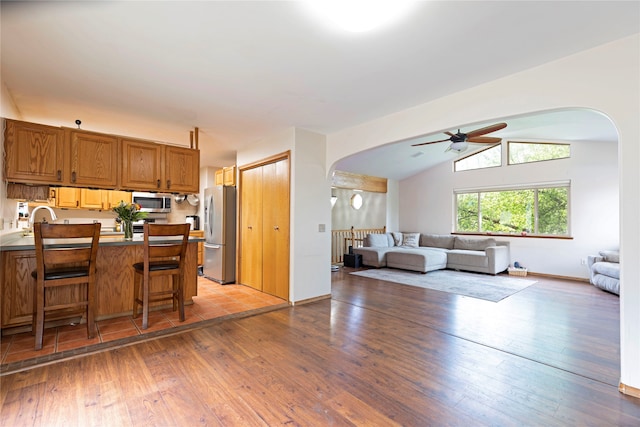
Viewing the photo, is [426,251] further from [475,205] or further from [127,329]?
[127,329]

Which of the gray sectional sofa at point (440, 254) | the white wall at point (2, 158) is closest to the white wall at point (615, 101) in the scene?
the gray sectional sofa at point (440, 254)

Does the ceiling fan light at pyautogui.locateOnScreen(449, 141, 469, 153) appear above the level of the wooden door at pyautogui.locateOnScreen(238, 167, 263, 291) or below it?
above

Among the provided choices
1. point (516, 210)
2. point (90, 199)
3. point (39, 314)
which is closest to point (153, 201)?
point (90, 199)

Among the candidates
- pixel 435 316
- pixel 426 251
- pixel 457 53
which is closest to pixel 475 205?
pixel 426 251

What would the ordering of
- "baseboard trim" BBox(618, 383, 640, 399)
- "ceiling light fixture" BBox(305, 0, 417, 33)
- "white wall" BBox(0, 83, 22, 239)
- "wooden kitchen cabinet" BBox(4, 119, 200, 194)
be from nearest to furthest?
"ceiling light fixture" BBox(305, 0, 417, 33)
"baseboard trim" BBox(618, 383, 640, 399)
"white wall" BBox(0, 83, 22, 239)
"wooden kitchen cabinet" BBox(4, 119, 200, 194)

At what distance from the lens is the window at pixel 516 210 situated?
245 inches

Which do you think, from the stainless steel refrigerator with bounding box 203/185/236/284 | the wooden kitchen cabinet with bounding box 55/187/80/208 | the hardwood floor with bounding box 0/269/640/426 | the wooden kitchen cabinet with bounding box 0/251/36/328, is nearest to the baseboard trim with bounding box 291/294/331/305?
the hardwood floor with bounding box 0/269/640/426

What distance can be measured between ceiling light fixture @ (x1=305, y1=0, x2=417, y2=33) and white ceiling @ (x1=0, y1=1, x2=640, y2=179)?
84 millimetres

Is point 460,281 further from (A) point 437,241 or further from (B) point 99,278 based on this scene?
(B) point 99,278

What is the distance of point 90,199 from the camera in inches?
222

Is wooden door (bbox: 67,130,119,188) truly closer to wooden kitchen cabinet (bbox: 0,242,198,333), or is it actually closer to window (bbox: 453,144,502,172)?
wooden kitchen cabinet (bbox: 0,242,198,333)

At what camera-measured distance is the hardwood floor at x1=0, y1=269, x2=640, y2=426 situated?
1.72 meters

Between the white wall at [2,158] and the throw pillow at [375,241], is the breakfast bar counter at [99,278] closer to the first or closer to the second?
the white wall at [2,158]

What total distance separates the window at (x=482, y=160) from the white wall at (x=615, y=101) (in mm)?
5217
